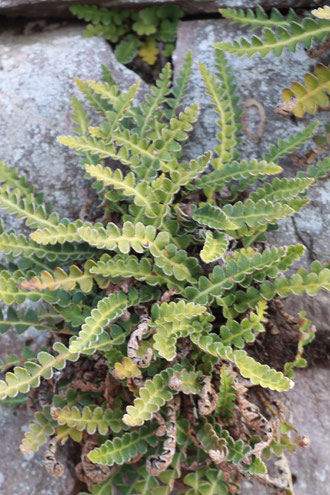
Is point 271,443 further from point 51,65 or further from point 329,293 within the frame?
point 51,65

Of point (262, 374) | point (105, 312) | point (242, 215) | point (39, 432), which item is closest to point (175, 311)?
point (105, 312)

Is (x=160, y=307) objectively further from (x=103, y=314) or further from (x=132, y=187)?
(x=132, y=187)

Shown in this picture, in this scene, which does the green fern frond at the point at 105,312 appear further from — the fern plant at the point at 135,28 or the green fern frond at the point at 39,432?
the fern plant at the point at 135,28

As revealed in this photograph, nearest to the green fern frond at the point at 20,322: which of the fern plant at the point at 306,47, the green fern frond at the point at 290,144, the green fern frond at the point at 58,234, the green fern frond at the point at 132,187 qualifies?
the green fern frond at the point at 58,234

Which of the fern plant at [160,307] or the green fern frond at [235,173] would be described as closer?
the fern plant at [160,307]

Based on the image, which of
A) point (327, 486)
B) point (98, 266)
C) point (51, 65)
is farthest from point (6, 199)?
point (327, 486)

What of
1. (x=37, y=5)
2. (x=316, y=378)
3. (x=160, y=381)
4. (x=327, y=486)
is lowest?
(x=327, y=486)

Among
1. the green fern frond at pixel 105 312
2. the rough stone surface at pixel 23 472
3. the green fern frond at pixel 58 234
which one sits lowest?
the rough stone surface at pixel 23 472
